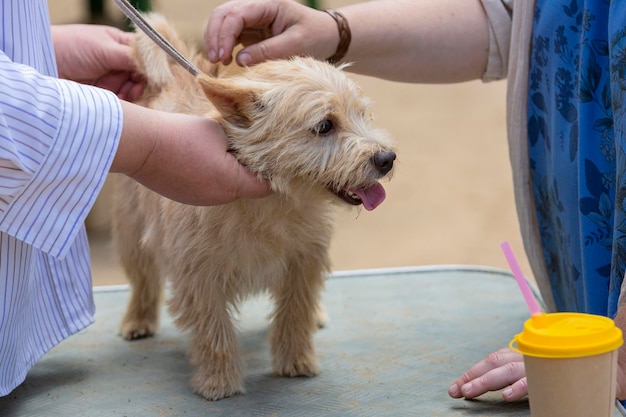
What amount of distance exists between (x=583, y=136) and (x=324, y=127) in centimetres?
42

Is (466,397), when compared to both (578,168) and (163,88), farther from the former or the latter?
(163,88)

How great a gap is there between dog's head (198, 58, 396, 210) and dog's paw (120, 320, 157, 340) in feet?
2.11

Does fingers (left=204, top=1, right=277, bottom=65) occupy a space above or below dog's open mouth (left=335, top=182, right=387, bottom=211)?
above

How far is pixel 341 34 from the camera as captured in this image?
1.56 metres

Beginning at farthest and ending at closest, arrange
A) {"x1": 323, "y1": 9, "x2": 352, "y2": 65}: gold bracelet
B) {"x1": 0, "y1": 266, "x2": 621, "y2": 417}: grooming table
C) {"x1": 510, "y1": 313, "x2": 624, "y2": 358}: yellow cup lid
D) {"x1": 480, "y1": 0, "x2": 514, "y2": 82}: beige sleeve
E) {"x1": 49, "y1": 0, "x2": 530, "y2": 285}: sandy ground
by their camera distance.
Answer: {"x1": 49, "y1": 0, "x2": 530, "y2": 285}: sandy ground → {"x1": 480, "y1": 0, "x2": 514, "y2": 82}: beige sleeve → {"x1": 323, "y1": 9, "x2": 352, "y2": 65}: gold bracelet → {"x1": 0, "y1": 266, "x2": 621, "y2": 417}: grooming table → {"x1": 510, "y1": 313, "x2": 624, "y2": 358}: yellow cup lid

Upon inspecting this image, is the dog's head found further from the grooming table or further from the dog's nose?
the grooming table

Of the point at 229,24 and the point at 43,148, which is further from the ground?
the point at 229,24

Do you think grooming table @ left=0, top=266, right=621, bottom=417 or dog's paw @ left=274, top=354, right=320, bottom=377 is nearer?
grooming table @ left=0, top=266, right=621, bottom=417

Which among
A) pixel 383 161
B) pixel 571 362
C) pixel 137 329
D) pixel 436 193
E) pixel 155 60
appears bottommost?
pixel 436 193

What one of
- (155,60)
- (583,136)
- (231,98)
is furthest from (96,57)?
(583,136)

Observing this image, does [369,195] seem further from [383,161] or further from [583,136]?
[583,136]

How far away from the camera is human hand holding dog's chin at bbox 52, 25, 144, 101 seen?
1651 mm

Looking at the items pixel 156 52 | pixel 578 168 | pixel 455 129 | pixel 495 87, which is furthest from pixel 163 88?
pixel 495 87

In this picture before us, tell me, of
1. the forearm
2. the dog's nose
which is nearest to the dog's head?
the dog's nose
